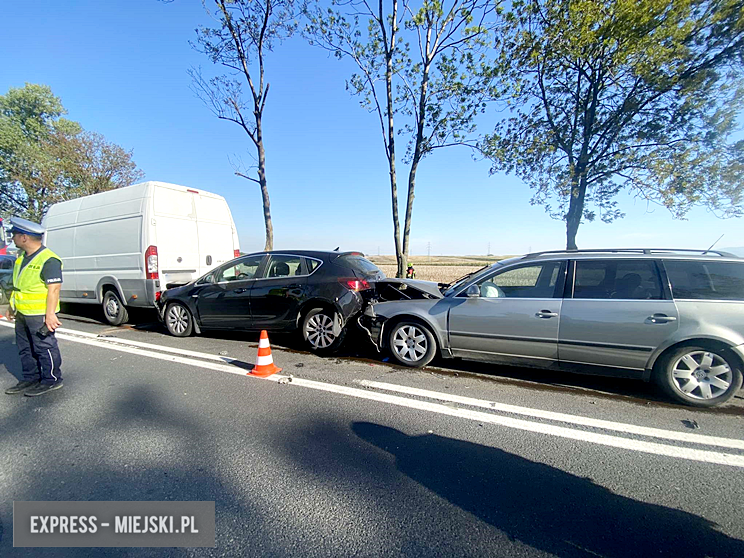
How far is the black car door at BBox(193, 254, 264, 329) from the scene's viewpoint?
560 cm

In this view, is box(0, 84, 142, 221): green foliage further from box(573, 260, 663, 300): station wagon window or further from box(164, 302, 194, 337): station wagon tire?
box(573, 260, 663, 300): station wagon window

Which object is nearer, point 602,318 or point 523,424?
point 523,424

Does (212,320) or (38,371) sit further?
(212,320)

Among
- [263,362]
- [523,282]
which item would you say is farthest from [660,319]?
[263,362]

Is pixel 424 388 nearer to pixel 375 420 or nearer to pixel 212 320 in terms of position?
pixel 375 420

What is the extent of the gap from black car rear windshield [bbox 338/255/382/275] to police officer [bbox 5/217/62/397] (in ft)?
11.6

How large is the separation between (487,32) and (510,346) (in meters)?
11.8

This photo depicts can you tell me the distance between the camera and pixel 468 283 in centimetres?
431

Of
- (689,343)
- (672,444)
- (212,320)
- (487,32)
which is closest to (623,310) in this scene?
(689,343)

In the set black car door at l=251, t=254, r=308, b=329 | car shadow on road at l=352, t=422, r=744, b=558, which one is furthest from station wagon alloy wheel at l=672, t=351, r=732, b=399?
black car door at l=251, t=254, r=308, b=329

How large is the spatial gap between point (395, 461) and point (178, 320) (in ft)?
18.0

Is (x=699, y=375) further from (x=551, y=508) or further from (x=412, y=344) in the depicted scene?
(x=412, y=344)

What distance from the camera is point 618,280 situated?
3.62m

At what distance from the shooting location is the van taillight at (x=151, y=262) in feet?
20.5
